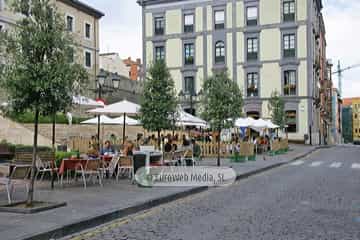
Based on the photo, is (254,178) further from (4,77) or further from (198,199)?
(4,77)

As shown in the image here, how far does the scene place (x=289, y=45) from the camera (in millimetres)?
51812

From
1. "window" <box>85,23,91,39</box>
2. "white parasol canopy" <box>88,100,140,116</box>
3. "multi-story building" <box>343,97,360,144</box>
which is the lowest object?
"white parasol canopy" <box>88,100,140,116</box>

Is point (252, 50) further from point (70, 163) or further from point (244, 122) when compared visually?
point (70, 163)

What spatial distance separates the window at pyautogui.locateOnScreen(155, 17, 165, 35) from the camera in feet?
187

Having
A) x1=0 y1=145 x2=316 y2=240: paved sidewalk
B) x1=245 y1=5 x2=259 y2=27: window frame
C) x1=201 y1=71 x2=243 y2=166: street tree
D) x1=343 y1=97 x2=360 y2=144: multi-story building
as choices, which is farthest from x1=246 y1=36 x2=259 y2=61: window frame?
x1=343 y1=97 x2=360 y2=144: multi-story building

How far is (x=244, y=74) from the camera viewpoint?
176 feet

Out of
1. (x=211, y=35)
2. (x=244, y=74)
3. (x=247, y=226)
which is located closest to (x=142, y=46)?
(x=211, y=35)

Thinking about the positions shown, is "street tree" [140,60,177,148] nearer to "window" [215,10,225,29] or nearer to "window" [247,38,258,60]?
"window" [247,38,258,60]

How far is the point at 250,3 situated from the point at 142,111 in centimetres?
3867

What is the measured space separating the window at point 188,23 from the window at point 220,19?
2.80m

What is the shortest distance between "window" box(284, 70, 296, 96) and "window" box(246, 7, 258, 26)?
253 inches

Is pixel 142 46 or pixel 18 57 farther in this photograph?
pixel 142 46

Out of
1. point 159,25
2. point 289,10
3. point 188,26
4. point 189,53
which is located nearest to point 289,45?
point 289,10

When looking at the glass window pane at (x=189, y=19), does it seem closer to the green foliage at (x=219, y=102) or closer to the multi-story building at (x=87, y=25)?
the multi-story building at (x=87, y=25)
